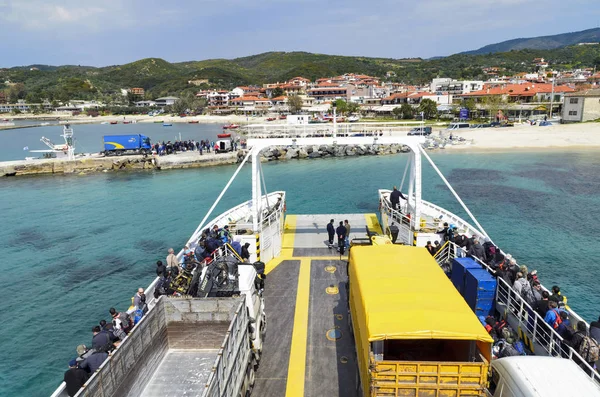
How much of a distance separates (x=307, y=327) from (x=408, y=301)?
391 cm

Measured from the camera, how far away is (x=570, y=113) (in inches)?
2450

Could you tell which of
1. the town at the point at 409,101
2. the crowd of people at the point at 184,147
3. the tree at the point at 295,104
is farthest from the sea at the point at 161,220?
the tree at the point at 295,104

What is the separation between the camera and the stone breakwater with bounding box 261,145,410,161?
49438 mm

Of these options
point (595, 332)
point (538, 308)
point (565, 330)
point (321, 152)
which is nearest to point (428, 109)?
point (321, 152)

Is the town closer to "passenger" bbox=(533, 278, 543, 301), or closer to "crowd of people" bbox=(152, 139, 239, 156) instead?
"passenger" bbox=(533, 278, 543, 301)

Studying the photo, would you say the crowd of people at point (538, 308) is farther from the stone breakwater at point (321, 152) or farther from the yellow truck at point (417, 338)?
the stone breakwater at point (321, 152)

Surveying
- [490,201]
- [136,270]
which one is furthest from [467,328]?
[490,201]

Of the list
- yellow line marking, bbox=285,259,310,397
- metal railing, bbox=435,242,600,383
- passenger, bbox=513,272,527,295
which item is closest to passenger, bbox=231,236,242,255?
yellow line marking, bbox=285,259,310,397

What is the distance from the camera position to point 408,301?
5.97m

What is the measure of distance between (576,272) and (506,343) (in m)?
12.2

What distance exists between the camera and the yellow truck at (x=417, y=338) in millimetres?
5234

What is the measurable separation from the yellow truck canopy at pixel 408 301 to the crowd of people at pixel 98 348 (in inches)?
191

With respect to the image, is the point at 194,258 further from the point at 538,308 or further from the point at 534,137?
the point at 534,137

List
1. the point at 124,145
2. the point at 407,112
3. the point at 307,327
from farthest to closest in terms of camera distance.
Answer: the point at 407,112
the point at 124,145
the point at 307,327
